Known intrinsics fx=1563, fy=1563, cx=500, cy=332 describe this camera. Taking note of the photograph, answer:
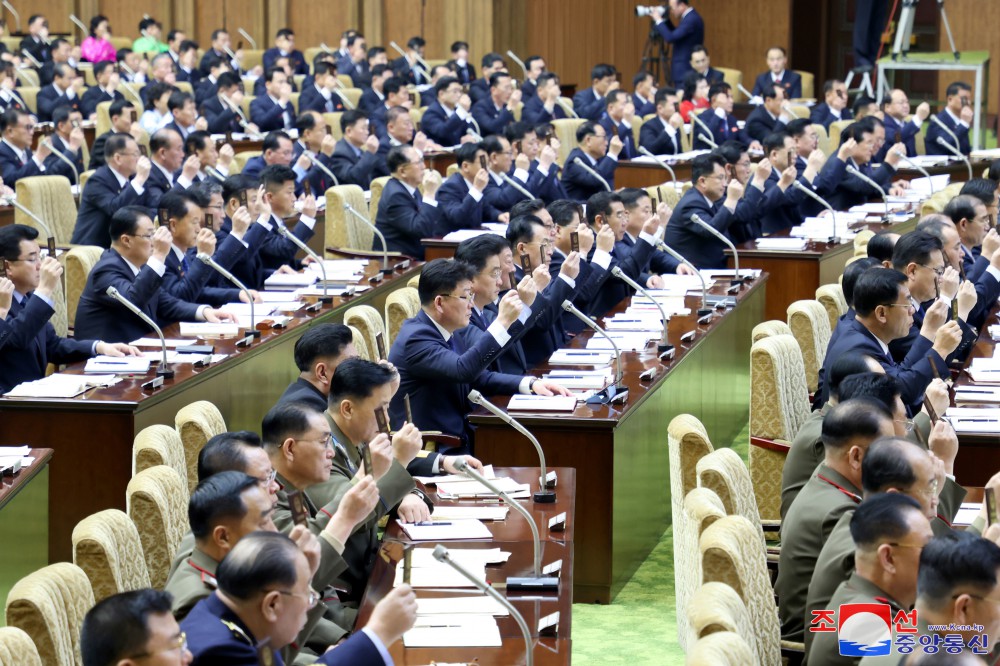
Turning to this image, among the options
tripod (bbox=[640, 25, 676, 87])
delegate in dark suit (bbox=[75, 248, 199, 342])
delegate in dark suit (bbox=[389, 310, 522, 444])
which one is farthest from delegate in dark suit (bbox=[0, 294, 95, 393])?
tripod (bbox=[640, 25, 676, 87])

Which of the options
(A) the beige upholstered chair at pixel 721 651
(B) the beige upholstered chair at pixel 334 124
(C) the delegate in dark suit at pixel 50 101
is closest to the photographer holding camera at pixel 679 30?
(B) the beige upholstered chair at pixel 334 124

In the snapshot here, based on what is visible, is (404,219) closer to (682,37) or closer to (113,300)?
(113,300)

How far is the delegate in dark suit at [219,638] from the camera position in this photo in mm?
2701

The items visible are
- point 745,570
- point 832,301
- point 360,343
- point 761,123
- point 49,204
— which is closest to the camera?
point 745,570

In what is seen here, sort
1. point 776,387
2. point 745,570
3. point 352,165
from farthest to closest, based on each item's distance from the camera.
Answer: point 352,165, point 776,387, point 745,570

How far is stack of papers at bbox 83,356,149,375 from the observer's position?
5.28 metres

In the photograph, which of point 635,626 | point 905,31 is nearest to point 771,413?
point 635,626

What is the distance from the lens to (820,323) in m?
5.84

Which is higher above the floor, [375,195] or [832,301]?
[375,195]

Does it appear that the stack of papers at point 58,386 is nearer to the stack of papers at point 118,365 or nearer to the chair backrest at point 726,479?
the stack of papers at point 118,365

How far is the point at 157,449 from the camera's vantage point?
12.8 feet

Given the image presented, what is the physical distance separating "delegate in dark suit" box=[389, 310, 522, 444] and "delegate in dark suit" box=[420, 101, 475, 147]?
806 centimetres

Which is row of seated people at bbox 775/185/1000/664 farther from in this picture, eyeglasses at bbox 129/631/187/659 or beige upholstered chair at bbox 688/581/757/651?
eyeglasses at bbox 129/631/187/659

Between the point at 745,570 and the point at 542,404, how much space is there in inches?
74.6
